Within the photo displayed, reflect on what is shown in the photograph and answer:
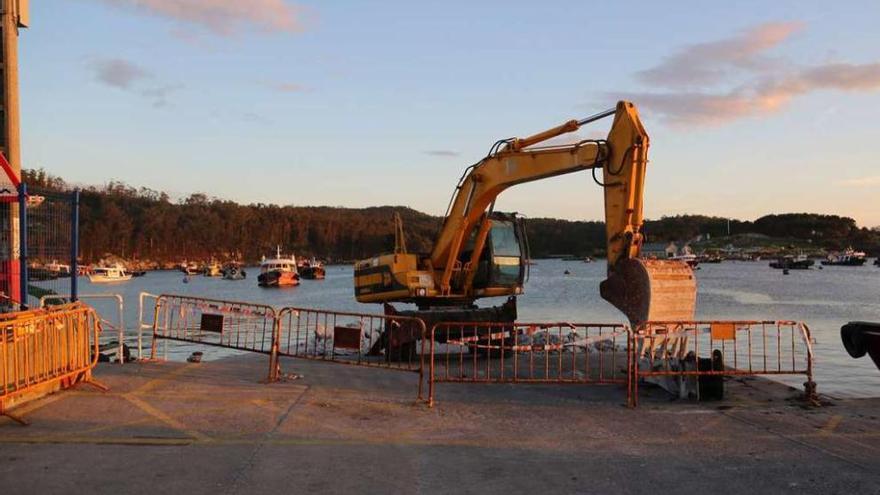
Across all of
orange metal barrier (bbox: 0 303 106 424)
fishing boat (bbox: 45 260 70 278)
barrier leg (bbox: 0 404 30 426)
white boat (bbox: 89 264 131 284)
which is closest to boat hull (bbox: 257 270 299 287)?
white boat (bbox: 89 264 131 284)

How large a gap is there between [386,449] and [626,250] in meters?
6.05

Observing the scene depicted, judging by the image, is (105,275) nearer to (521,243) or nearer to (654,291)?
(521,243)

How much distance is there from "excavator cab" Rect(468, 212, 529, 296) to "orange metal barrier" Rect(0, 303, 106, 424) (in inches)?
341

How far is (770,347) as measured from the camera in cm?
2433

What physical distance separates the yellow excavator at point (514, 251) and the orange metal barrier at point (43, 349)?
6931 mm

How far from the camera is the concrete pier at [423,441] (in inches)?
253

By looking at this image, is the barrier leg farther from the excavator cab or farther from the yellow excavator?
the excavator cab

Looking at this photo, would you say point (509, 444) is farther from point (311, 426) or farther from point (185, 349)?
point (185, 349)

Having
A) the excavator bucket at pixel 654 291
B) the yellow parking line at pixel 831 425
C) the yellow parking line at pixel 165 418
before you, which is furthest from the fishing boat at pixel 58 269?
the yellow parking line at pixel 831 425

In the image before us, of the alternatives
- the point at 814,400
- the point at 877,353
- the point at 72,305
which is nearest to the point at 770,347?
the point at 814,400

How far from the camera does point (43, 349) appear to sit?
9438 millimetres

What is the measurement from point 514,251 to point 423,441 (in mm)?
9445

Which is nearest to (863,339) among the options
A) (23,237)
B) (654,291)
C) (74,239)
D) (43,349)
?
(654,291)

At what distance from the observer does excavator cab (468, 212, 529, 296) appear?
16.8 m
